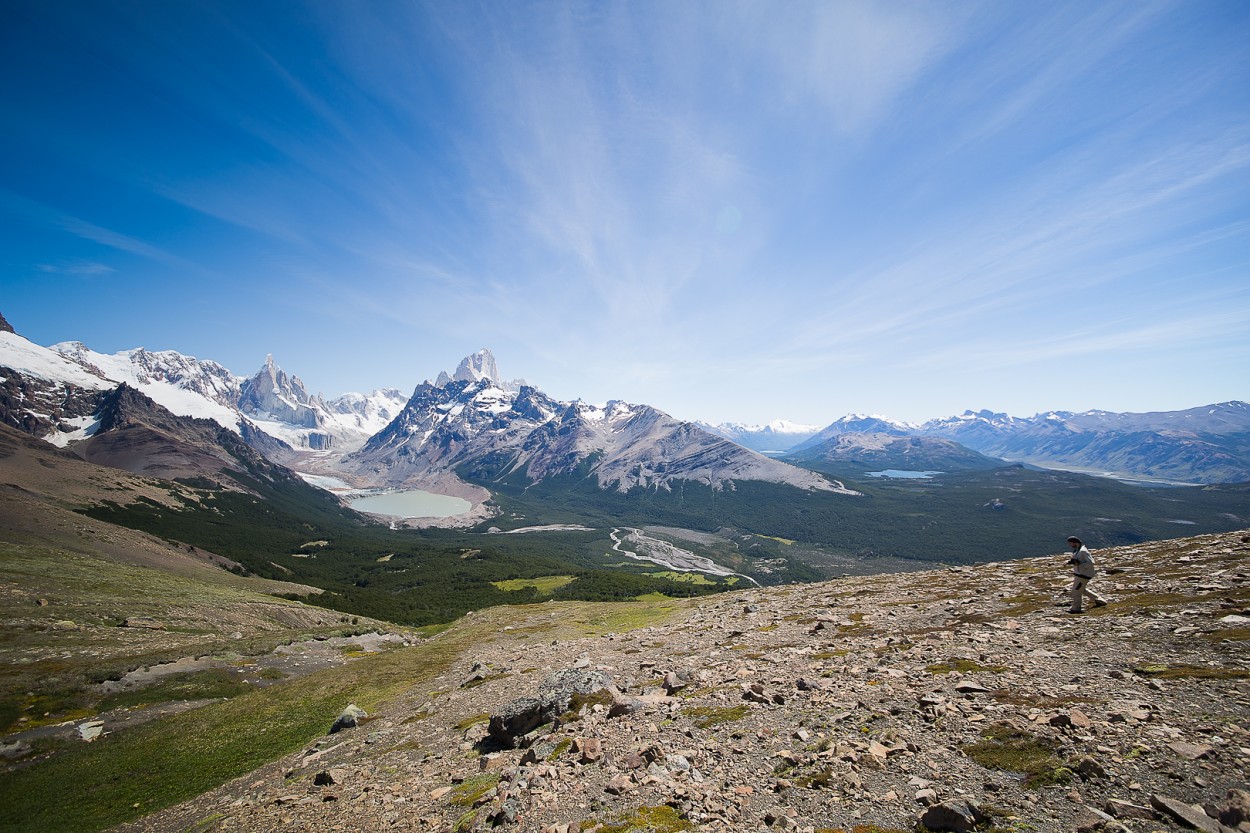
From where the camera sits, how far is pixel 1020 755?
1242 centimetres

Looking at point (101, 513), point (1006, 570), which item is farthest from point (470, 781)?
point (101, 513)

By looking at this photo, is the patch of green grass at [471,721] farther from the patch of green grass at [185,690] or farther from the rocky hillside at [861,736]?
the patch of green grass at [185,690]

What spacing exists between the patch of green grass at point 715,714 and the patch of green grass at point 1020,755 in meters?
8.23

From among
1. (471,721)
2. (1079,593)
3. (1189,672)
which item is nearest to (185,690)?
(471,721)

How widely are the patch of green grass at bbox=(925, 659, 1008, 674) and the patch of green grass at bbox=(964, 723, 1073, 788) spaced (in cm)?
593

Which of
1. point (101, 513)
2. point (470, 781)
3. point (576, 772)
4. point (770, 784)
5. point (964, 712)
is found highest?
point (964, 712)

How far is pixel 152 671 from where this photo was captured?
159 ft

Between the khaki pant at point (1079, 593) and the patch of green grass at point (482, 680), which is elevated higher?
the khaki pant at point (1079, 593)

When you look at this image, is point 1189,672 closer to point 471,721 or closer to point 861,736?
point 861,736

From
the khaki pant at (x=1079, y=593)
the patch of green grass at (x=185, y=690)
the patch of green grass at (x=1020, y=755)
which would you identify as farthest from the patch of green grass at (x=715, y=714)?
the patch of green grass at (x=185, y=690)

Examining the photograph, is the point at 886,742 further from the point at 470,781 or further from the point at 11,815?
the point at 11,815

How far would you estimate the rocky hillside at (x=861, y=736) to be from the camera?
36.3 feet

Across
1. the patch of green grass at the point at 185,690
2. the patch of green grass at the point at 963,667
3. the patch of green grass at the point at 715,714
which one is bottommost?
the patch of green grass at the point at 185,690

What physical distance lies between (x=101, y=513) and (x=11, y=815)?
256616 millimetres
